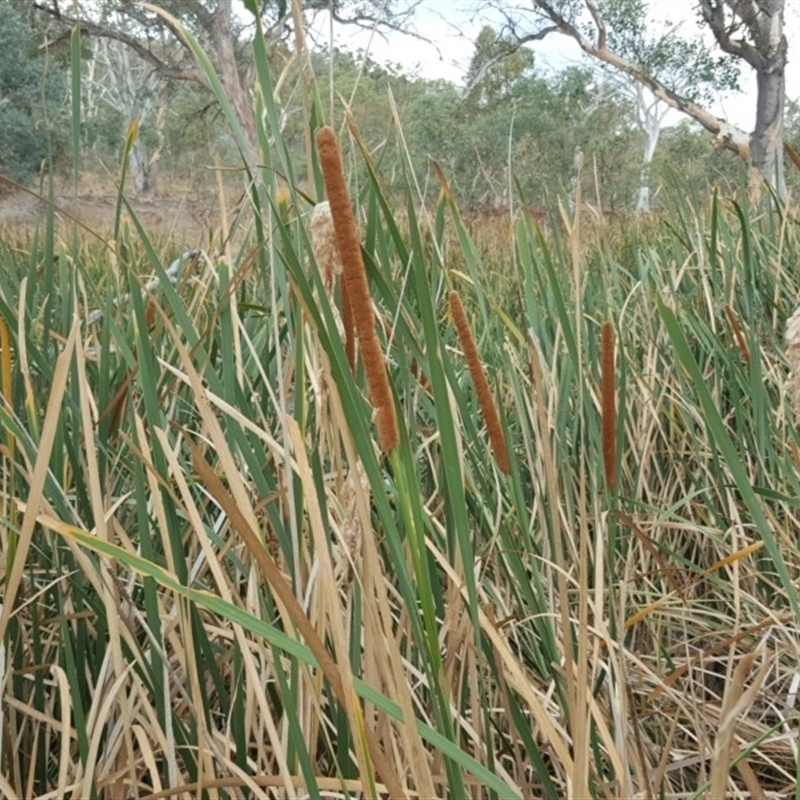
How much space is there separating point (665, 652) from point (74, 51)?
63cm

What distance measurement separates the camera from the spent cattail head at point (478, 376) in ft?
1.41

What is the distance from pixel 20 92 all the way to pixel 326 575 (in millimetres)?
16053

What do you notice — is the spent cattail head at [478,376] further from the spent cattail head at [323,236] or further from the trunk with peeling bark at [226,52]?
the trunk with peeling bark at [226,52]

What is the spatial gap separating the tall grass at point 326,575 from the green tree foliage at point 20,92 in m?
14.4

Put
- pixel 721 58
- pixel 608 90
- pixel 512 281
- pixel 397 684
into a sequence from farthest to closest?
pixel 608 90
pixel 721 58
pixel 512 281
pixel 397 684

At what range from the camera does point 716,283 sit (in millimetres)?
1317

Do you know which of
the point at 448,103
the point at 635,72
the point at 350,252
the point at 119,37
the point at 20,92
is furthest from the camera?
the point at 448,103

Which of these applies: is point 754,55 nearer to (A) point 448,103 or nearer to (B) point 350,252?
(A) point 448,103

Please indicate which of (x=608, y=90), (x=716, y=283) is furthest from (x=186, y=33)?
(x=608, y=90)

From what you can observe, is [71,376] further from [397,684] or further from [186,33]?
[397,684]

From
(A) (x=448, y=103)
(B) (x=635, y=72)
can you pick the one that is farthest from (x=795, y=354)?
(A) (x=448, y=103)


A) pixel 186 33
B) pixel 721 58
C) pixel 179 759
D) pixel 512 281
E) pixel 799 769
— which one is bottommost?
pixel 179 759

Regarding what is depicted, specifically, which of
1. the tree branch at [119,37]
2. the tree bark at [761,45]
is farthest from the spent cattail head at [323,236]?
the tree branch at [119,37]

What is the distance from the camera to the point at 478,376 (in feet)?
1.47
